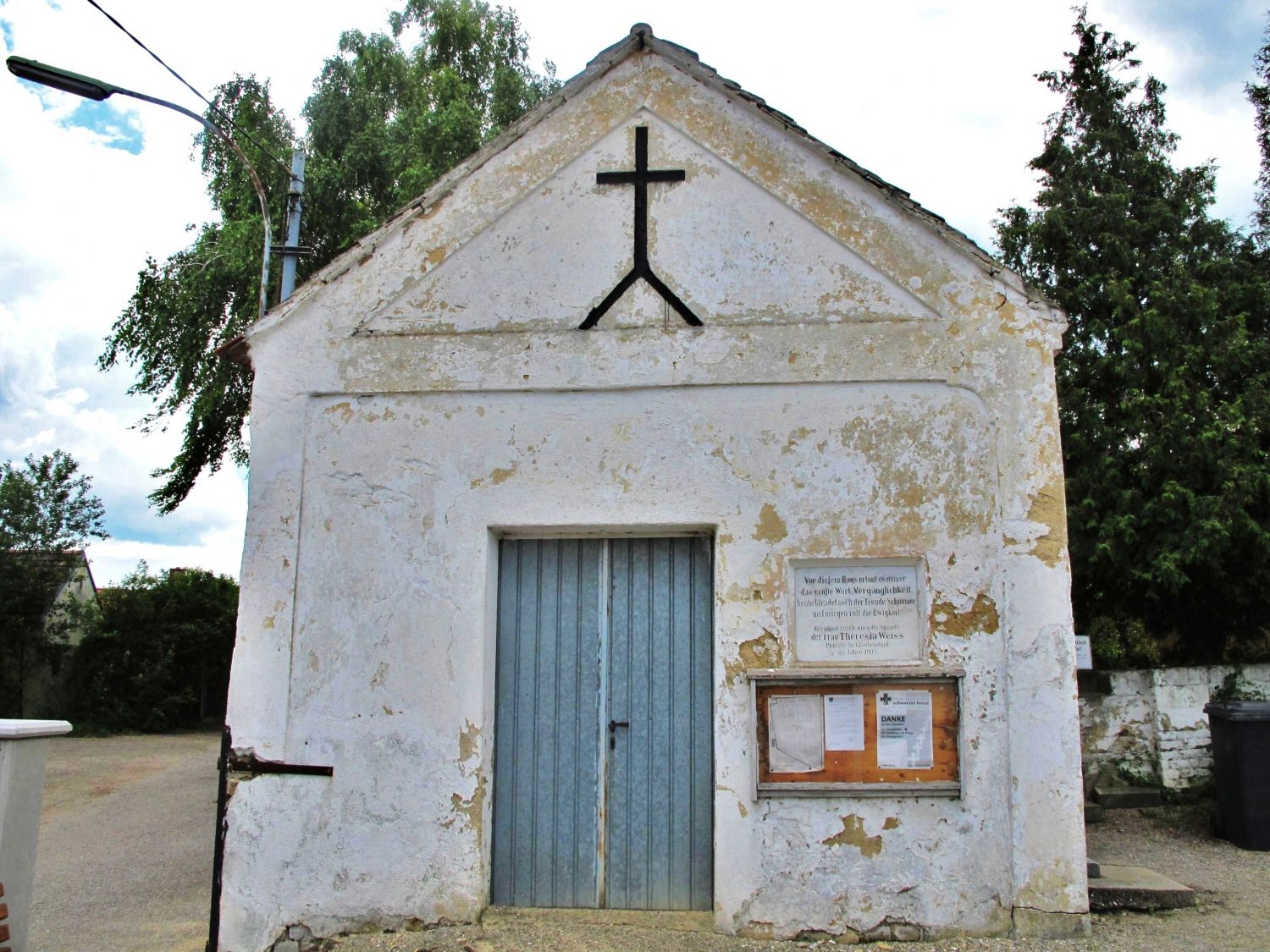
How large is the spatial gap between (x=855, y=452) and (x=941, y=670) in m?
1.28

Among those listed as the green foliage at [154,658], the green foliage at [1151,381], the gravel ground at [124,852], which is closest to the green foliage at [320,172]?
the green foliage at [154,658]

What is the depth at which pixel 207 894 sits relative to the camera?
728cm

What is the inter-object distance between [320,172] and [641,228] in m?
14.1

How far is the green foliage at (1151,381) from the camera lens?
1087cm

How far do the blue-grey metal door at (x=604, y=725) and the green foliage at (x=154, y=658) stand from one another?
14932mm

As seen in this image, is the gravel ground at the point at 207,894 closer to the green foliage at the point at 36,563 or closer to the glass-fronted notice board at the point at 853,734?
the glass-fronted notice board at the point at 853,734

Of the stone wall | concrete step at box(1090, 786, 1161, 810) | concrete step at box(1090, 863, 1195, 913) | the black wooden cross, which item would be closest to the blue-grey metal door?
the black wooden cross

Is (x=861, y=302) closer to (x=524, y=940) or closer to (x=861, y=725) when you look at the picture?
(x=861, y=725)

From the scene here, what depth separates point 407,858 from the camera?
5461 mm

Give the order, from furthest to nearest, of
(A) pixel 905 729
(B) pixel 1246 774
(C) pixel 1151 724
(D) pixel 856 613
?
1. (C) pixel 1151 724
2. (B) pixel 1246 774
3. (D) pixel 856 613
4. (A) pixel 905 729

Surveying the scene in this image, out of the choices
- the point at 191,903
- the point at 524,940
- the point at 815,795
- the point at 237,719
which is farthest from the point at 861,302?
the point at 191,903

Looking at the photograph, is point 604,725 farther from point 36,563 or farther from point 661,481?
point 36,563

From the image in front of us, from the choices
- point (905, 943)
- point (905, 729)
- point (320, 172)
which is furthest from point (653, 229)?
point (320, 172)

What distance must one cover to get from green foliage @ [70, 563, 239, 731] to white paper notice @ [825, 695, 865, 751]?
1621cm
